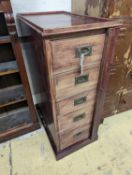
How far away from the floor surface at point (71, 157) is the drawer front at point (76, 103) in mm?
504

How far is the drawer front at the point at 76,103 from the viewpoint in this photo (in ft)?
3.12

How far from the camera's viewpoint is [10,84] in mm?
1275

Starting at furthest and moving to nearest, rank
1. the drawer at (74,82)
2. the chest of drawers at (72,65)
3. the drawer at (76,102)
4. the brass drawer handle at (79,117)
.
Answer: the brass drawer handle at (79,117)
the drawer at (76,102)
the drawer at (74,82)
the chest of drawers at (72,65)

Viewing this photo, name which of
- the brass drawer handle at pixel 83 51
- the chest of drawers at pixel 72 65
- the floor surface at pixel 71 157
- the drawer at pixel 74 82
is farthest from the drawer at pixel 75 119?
the brass drawer handle at pixel 83 51

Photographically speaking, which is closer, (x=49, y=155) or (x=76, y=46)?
(x=76, y=46)

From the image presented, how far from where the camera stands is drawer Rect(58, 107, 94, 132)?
1043 millimetres

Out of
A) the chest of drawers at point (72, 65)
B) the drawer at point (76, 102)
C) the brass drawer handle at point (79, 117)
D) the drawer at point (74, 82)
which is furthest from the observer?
the brass drawer handle at point (79, 117)

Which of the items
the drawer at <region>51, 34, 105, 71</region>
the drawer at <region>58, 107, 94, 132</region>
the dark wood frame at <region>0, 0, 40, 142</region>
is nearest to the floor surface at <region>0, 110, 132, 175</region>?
the dark wood frame at <region>0, 0, 40, 142</region>

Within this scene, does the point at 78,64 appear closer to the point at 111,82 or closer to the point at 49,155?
the point at 111,82

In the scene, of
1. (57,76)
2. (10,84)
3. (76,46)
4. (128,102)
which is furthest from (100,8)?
(128,102)

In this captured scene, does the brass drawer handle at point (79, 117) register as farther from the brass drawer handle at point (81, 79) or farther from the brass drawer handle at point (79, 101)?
the brass drawer handle at point (81, 79)

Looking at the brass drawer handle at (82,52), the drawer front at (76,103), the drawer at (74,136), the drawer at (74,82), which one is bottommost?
the drawer at (74,136)

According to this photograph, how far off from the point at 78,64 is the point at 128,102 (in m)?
1.02

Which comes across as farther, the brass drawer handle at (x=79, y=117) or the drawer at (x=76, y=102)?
the brass drawer handle at (x=79, y=117)
